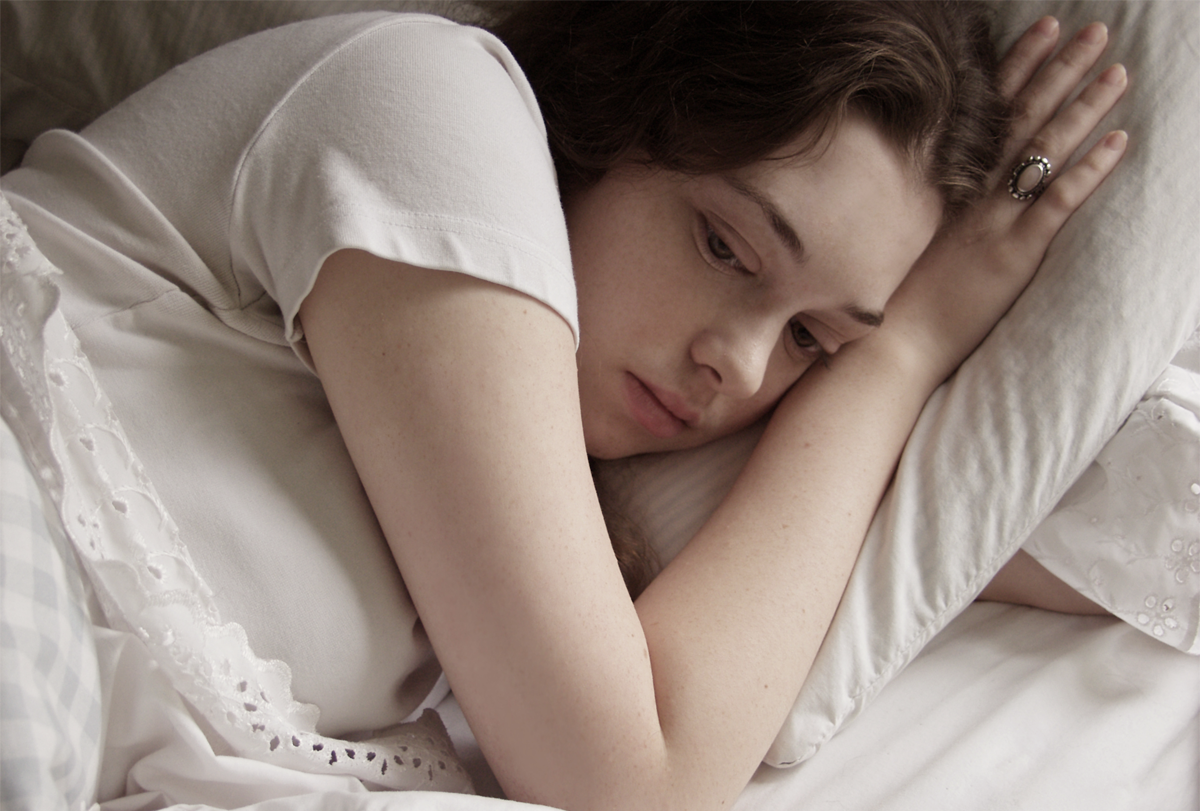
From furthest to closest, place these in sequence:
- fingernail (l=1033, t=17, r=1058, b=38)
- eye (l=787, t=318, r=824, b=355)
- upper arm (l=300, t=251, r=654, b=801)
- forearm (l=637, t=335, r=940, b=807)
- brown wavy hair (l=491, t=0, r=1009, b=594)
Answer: fingernail (l=1033, t=17, r=1058, b=38), eye (l=787, t=318, r=824, b=355), brown wavy hair (l=491, t=0, r=1009, b=594), forearm (l=637, t=335, r=940, b=807), upper arm (l=300, t=251, r=654, b=801)

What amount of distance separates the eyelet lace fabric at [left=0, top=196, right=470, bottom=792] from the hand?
0.79 meters

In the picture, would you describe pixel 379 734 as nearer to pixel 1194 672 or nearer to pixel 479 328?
pixel 479 328

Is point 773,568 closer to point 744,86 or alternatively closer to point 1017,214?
point 744,86

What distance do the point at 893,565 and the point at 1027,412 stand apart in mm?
232

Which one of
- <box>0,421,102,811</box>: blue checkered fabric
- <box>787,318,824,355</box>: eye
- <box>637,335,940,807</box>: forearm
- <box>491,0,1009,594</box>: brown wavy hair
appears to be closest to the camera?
<box>0,421,102,811</box>: blue checkered fabric

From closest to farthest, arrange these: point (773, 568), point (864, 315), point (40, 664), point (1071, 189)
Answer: point (40, 664) < point (773, 568) < point (864, 315) < point (1071, 189)

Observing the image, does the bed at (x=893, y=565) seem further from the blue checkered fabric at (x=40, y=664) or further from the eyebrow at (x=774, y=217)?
the eyebrow at (x=774, y=217)

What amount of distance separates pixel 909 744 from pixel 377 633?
52 centimetres

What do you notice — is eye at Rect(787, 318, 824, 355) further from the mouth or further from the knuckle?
the knuckle

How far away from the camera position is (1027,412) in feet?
3.05

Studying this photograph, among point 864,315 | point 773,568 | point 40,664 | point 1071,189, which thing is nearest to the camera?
point 40,664

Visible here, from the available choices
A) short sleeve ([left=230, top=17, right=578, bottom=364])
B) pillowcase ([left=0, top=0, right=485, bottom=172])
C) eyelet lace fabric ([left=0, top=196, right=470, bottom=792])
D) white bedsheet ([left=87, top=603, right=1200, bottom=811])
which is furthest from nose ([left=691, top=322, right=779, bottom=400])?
pillowcase ([left=0, top=0, right=485, bottom=172])

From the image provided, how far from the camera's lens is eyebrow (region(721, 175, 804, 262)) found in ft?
2.69

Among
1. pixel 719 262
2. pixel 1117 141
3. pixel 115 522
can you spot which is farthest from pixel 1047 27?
pixel 115 522
